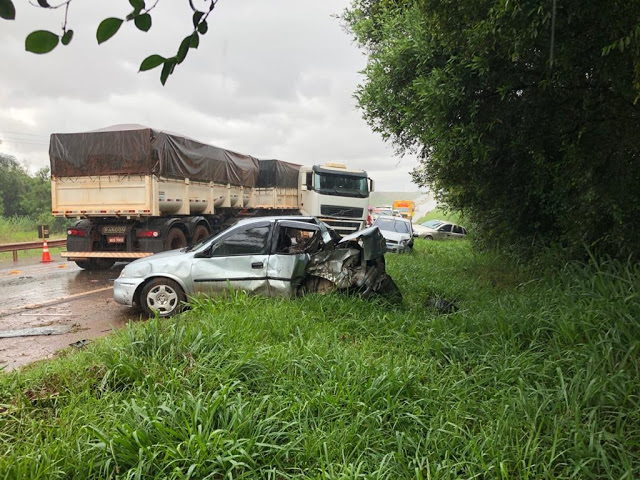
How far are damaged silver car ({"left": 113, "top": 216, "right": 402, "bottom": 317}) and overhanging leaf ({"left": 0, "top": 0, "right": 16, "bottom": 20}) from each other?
487cm

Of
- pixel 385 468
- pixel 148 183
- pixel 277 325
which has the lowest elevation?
pixel 385 468

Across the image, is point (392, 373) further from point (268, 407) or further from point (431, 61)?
point (431, 61)

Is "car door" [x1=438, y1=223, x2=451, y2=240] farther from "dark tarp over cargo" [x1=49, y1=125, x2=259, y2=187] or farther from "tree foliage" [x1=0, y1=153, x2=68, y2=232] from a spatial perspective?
"tree foliage" [x1=0, y1=153, x2=68, y2=232]

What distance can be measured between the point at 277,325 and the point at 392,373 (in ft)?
5.05

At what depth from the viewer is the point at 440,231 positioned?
25.0 m

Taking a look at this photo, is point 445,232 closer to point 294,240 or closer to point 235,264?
point 294,240

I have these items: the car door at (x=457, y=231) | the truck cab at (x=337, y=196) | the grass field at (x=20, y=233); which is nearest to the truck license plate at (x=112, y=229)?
the grass field at (x=20, y=233)

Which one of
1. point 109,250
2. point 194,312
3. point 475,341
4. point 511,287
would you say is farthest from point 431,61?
point 109,250

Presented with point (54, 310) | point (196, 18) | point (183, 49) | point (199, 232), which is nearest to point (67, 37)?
point (183, 49)

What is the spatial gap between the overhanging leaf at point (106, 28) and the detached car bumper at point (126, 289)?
5.30 metres

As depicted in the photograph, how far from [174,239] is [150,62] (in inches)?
364

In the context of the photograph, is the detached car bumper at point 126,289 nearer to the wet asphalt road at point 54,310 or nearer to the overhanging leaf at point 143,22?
the wet asphalt road at point 54,310

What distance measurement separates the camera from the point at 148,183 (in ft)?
30.1

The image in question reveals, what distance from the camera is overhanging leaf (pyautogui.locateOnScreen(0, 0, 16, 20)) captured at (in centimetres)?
102
